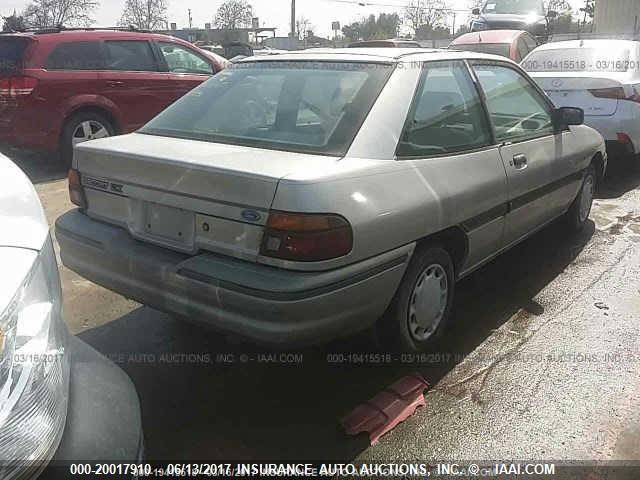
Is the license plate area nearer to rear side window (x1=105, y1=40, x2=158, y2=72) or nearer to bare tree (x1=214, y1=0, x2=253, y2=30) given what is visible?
rear side window (x1=105, y1=40, x2=158, y2=72)

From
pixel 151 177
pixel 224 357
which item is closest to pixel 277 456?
pixel 224 357

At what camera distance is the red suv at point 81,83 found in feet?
21.6

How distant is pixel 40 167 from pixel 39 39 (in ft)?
5.24

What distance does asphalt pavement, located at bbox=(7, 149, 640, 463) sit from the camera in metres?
2.46

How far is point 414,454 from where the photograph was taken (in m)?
2.41

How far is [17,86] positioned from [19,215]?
580 cm

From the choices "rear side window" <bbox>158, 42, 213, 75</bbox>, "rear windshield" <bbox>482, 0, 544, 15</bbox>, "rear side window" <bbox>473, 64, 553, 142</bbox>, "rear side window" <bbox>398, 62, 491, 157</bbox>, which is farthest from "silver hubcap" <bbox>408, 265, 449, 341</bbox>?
"rear windshield" <bbox>482, 0, 544, 15</bbox>

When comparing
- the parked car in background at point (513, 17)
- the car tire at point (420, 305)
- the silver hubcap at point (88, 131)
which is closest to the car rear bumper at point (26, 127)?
the silver hubcap at point (88, 131)

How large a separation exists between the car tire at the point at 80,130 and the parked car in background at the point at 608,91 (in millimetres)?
5262

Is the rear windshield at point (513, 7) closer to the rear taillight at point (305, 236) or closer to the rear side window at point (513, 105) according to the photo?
the rear side window at point (513, 105)

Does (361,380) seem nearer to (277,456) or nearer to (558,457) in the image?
(277,456)

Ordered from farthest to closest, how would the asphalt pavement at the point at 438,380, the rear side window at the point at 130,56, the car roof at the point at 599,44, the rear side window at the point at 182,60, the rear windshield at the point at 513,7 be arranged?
the rear windshield at the point at 513,7
the rear side window at the point at 182,60
the rear side window at the point at 130,56
the car roof at the point at 599,44
the asphalt pavement at the point at 438,380

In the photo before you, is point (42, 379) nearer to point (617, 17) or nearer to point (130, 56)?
point (130, 56)

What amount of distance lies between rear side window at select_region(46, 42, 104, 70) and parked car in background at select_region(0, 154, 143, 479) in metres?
5.78
